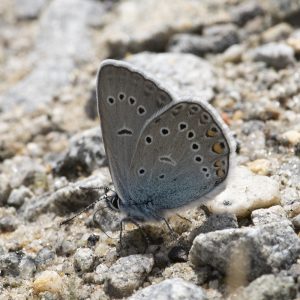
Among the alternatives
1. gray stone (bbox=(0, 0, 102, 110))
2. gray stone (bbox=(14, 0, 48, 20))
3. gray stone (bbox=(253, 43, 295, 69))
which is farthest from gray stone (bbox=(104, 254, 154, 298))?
gray stone (bbox=(14, 0, 48, 20))

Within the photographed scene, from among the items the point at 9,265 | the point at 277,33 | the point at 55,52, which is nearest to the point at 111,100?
the point at 9,265

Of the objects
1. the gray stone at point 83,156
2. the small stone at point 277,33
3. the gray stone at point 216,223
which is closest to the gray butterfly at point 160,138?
the gray stone at point 216,223

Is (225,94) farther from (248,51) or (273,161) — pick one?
(273,161)

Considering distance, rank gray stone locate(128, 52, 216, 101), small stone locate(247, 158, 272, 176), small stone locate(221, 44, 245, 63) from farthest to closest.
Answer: small stone locate(221, 44, 245, 63) → gray stone locate(128, 52, 216, 101) → small stone locate(247, 158, 272, 176)

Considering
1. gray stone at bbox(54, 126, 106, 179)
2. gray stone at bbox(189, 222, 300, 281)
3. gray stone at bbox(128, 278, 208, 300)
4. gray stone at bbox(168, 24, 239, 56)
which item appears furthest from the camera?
gray stone at bbox(168, 24, 239, 56)

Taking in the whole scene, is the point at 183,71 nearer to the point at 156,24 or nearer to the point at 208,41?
the point at 208,41

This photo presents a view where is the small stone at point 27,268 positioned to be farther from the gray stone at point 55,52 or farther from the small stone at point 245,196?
the gray stone at point 55,52

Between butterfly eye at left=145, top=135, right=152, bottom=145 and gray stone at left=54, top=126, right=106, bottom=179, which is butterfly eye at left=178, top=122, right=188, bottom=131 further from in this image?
gray stone at left=54, top=126, right=106, bottom=179

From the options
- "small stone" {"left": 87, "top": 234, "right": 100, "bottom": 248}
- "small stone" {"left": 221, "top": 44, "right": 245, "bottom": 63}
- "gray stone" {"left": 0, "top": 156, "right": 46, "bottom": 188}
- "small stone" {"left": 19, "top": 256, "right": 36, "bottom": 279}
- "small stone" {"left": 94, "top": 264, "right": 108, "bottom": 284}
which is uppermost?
"small stone" {"left": 221, "top": 44, "right": 245, "bottom": 63}
